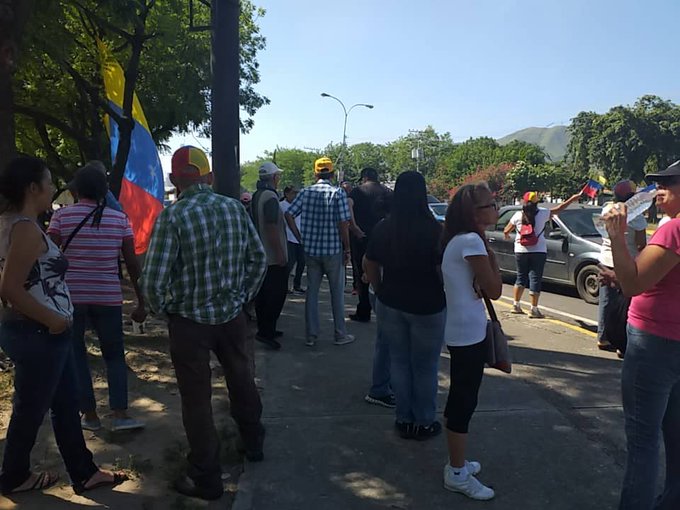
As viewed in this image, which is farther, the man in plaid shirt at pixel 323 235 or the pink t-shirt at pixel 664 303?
the man in plaid shirt at pixel 323 235

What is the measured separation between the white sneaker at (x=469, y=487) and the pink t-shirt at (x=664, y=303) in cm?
131

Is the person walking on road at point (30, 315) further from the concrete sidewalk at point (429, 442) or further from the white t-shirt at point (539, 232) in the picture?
the white t-shirt at point (539, 232)

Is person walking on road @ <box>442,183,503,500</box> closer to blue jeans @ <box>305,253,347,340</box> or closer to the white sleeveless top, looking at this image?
the white sleeveless top

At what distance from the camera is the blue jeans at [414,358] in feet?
12.1

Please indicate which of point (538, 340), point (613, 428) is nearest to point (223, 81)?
point (613, 428)

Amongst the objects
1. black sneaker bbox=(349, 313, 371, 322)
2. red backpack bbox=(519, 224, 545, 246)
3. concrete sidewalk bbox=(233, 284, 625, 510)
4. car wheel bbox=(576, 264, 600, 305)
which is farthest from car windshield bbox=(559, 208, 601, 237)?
black sneaker bbox=(349, 313, 371, 322)

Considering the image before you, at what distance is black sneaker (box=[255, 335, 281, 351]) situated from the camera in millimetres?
6051

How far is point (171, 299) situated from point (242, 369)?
600 mm

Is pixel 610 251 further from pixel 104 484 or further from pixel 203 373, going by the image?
pixel 104 484

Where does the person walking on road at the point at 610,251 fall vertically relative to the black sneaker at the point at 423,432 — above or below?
above

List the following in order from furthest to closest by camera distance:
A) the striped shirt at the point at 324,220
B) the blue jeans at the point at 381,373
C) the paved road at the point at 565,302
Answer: the paved road at the point at 565,302 → the striped shirt at the point at 324,220 → the blue jeans at the point at 381,373

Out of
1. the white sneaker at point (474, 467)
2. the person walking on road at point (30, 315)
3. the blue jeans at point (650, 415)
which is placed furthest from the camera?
the white sneaker at point (474, 467)

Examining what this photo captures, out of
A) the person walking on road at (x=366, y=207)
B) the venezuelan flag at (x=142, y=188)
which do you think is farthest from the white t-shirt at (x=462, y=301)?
the venezuelan flag at (x=142, y=188)

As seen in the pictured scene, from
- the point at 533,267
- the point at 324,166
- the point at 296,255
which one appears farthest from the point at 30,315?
the point at 296,255
